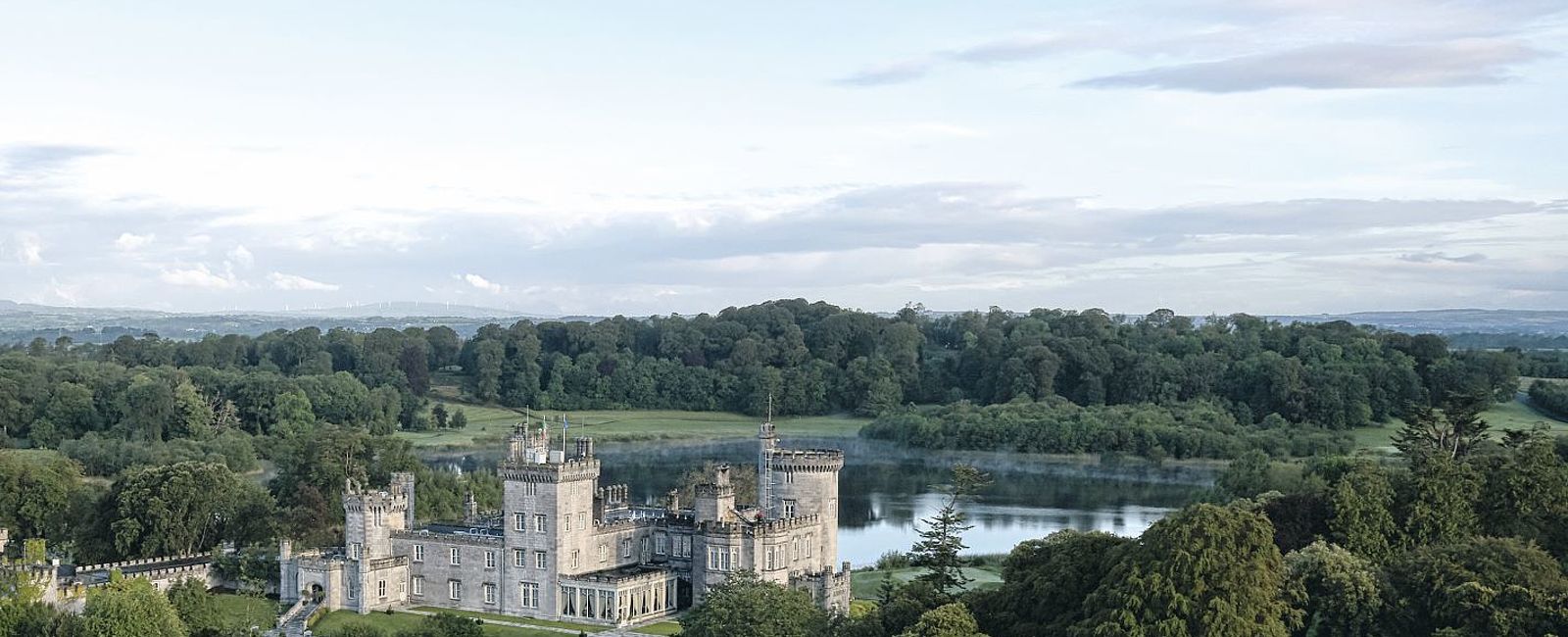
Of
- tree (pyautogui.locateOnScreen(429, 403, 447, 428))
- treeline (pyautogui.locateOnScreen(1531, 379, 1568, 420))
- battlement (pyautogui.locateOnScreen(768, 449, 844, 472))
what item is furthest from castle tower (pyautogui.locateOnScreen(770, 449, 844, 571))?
tree (pyautogui.locateOnScreen(429, 403, 447, 428))

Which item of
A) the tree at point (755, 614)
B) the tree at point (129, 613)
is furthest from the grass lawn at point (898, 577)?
the tree at point (129, 613)

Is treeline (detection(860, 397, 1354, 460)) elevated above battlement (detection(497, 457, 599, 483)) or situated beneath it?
situated beneath

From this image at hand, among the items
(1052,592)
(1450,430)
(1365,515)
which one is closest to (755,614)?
(1052,592)

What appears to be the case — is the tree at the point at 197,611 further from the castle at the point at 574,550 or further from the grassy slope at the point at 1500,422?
the grassy slope at the point at 1500,422

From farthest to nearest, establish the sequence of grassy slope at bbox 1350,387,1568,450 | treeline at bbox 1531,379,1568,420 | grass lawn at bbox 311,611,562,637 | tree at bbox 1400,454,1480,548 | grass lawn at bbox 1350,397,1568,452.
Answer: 1. treeline at bbox 1531,379,1568,420
2. grassy slope at bbox 1350,387,1568,450
3. grass lawn at bbox 1350,397,1568,452
4. grass lawn at bbox 311,611,562,637
5. tree at bbox 1400,454,1480,548

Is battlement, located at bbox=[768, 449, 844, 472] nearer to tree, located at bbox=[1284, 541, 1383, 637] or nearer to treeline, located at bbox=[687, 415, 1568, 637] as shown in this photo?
treeline, located at bbox=[687, 415, 1568, 637]
